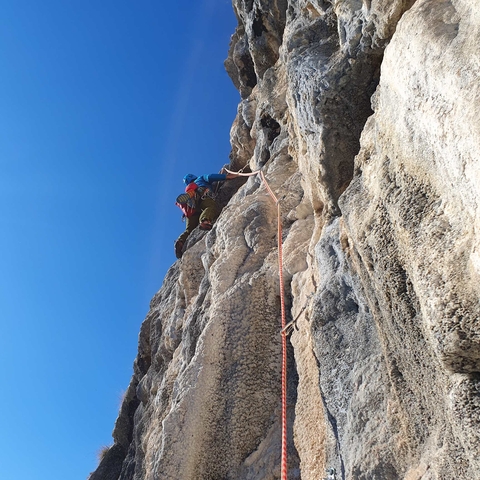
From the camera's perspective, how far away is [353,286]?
4.23 meters

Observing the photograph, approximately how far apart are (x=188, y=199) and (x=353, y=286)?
8776 millimetres

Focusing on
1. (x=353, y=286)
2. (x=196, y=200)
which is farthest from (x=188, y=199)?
(x=353, y=286)

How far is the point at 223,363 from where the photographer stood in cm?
591

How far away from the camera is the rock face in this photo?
2.52 m

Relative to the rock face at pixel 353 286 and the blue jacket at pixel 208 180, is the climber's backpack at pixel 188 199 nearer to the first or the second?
the blue jacket at pixel 208 180

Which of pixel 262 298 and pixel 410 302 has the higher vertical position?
pixel 262 298

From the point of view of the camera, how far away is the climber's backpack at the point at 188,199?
12469mm

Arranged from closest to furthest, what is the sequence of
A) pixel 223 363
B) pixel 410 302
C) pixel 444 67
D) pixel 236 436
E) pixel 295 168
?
pixel 444 67 → pixel 410 302 → pixel 236 436 → pixel 223 363 → pixel 295 168

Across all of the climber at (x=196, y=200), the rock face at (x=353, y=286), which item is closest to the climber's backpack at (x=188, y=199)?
the climber at (x=196, y=200)

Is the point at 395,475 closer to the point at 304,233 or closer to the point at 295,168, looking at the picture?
the point at 304,233

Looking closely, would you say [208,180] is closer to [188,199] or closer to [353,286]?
[188,199]

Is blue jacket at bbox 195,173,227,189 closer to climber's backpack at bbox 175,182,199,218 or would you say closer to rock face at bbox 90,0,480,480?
climber's backpack at bbox 175,182,199,218

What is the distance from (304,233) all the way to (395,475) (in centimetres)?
389

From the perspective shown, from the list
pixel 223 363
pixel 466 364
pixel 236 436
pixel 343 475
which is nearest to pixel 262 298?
pixel 223 363
